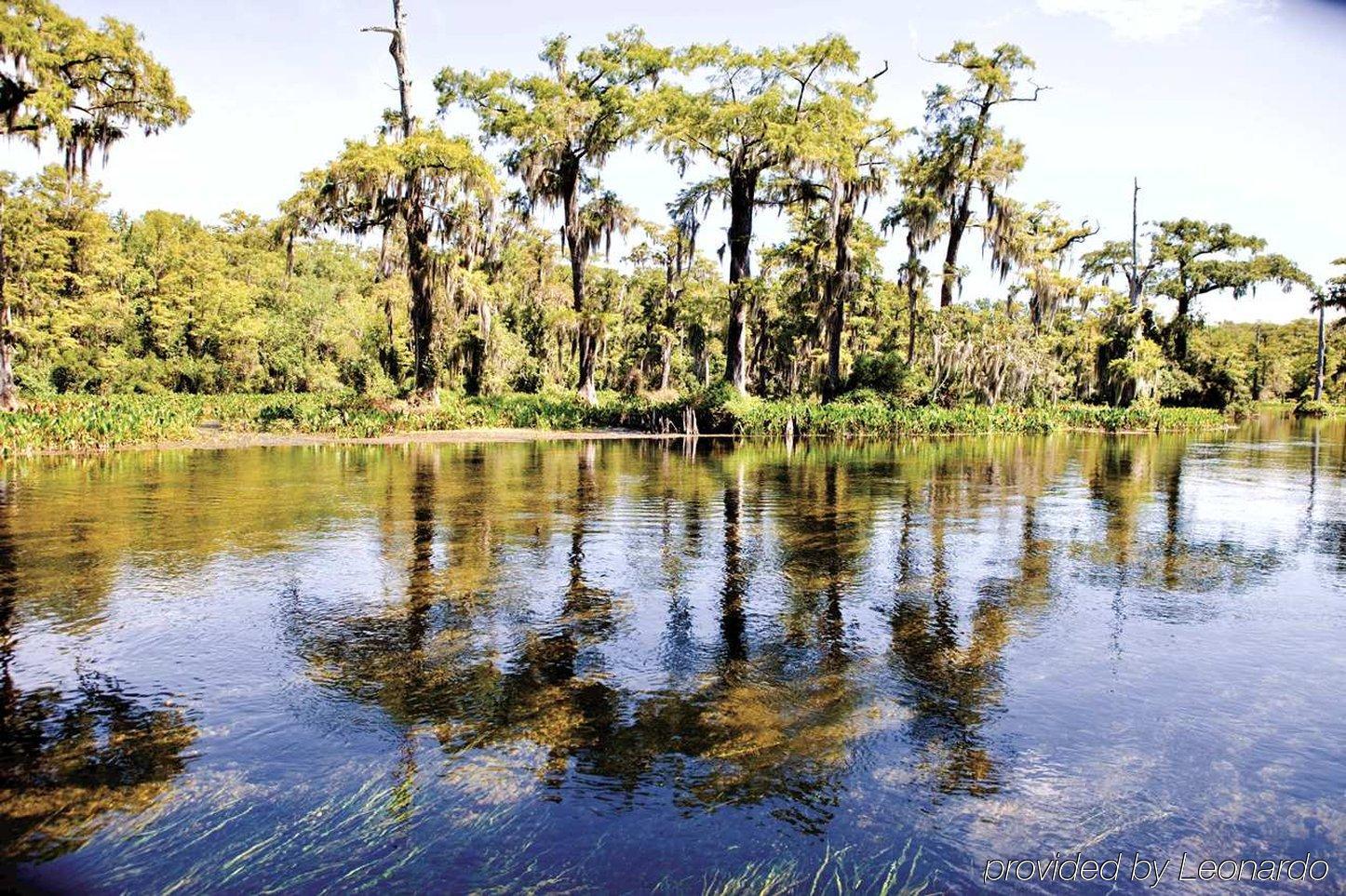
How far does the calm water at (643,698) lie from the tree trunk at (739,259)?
2301cm

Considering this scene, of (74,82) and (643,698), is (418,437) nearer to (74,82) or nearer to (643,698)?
(74,82)

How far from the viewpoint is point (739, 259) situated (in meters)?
36.2

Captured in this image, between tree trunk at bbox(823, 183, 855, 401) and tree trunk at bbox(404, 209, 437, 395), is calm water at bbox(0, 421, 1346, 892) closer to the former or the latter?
tree trunk at bbox(404, 209, 437, 395)

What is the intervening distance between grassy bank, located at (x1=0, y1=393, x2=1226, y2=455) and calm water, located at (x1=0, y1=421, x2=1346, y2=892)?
16.7 metres

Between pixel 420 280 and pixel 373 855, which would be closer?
pixel 373 855

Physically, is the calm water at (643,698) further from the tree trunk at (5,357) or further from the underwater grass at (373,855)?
the tree trunk at (5,357)

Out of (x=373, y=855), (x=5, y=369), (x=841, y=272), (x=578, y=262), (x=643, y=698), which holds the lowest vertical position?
(x=373, y=855)

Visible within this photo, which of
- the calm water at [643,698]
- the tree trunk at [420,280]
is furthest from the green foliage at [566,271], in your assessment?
the calm water at [643,698]

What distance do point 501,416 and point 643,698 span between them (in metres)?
31.7

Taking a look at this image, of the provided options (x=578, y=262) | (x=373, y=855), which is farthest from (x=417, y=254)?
(x=373, y=855)

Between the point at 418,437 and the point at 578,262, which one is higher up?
the point at 578,262

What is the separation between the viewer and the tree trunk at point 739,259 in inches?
1384

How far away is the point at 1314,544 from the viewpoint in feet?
40.2

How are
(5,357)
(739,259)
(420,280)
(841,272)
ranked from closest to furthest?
(5,357) → (420,280) → (739,259) → (841,272)
